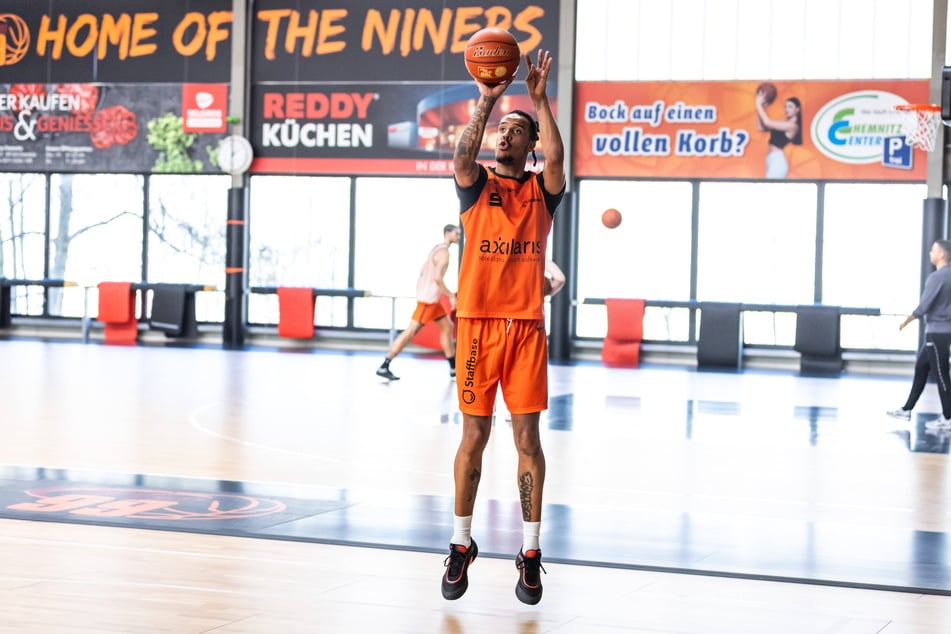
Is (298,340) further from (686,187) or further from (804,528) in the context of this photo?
(804,528)

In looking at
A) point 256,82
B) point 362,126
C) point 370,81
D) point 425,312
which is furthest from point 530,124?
point 256,82

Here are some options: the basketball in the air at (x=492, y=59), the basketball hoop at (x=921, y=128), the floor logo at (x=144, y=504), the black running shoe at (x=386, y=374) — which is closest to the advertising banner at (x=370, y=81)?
the basketball hoop at (x=921, y=128)

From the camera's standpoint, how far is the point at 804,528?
6.80 meters

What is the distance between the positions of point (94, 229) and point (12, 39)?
3.74 meters

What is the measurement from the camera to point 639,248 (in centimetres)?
2061

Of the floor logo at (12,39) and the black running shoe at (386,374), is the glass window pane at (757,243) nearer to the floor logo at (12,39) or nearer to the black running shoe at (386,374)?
the black running shoe at (386,374)

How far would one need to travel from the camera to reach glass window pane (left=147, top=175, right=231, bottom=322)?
22.1 metres

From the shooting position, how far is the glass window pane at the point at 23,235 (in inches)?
903

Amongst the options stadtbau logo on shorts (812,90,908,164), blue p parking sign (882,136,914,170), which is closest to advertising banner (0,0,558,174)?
stadtbau logo on shorts (812,90,908,164)

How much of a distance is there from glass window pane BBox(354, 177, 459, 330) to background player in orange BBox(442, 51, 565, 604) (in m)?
16.2

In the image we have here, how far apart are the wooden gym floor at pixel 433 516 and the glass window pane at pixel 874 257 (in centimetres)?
626

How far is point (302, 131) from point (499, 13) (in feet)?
12.2

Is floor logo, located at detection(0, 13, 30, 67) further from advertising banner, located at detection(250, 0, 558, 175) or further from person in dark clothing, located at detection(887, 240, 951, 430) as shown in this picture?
person in dark clothing, located at detection(887, 240, 951, 430)

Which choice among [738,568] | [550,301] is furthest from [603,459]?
[550,301]
